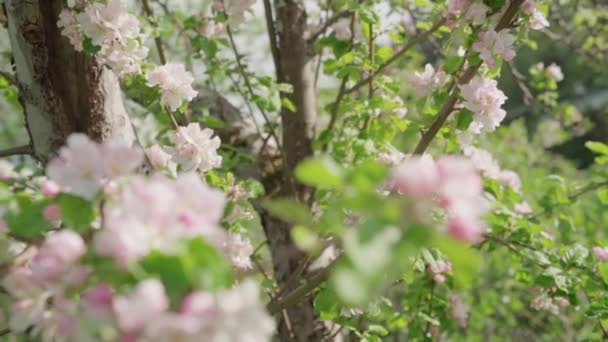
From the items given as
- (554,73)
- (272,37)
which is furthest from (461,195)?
(554,73)

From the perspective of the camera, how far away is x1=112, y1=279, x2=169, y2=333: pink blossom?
2.46 feet

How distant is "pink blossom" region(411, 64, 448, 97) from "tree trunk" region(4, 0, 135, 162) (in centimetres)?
110

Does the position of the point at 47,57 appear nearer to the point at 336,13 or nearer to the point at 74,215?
the point at 74,215

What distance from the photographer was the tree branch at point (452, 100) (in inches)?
74.7

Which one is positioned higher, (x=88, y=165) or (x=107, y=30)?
(x=107, y=30)

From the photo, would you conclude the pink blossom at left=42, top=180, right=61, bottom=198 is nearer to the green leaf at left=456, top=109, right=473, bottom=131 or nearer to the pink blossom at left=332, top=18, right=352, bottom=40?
the green leaf at left=456, top=109, right=473, bottom=131

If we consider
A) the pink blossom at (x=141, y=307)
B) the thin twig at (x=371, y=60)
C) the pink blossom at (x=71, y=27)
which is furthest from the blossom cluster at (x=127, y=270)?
the thin twig at (x=371, y=60)

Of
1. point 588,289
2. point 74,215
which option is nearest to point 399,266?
point 74,215

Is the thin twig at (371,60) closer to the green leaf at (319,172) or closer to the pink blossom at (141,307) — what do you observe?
the green leaf at (319,172)

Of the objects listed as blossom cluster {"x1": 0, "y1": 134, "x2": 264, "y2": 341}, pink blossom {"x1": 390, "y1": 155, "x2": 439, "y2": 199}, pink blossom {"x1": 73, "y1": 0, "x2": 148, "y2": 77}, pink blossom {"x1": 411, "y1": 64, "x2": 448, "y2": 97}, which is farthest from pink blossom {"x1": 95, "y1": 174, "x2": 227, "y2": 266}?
pink blossom {"x1": 411, "y1": 64, "x2": 448, "y2": 97}

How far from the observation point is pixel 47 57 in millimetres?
1799

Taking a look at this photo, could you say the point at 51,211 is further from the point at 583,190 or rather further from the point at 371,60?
the point at 583,190

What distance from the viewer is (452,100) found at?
1948mm

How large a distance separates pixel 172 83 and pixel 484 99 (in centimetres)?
100
